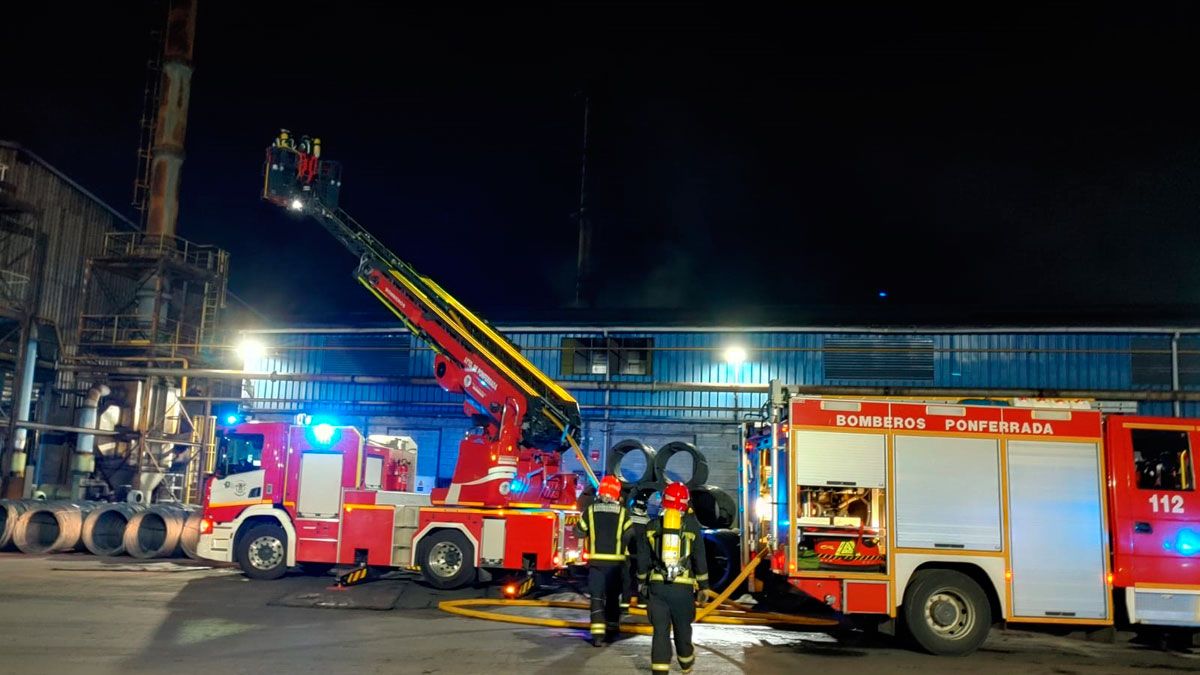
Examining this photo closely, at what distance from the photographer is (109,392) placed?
24938mm

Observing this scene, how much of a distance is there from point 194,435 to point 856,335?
19.9 meters

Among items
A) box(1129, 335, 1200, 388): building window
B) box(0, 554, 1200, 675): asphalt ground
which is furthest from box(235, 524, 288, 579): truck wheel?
box(1129, 335, 1200, 388): building window

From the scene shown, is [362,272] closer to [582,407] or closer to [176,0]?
[582,407]

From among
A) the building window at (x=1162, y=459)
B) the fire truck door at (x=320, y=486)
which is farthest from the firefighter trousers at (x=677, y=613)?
the fire truck door at (x=320, y=486)

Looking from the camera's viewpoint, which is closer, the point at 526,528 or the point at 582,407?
the point at 526,528

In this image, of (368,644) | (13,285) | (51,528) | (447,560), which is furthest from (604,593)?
(13,285)

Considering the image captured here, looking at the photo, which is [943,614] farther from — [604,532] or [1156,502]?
[604,532]

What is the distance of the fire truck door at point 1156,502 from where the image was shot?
9.52 meters

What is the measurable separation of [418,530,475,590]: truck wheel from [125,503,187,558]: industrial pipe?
6.82m

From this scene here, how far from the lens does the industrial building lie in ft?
69.9

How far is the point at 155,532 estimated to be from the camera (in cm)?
1777

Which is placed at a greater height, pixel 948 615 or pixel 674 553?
pixel 674 553

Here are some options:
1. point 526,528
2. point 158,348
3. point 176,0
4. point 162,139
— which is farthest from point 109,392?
point 526,528

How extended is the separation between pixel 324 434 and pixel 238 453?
5.53 ft
